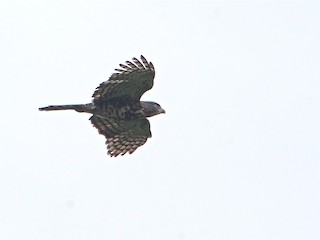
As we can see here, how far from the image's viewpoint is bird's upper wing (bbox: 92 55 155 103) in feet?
85.4

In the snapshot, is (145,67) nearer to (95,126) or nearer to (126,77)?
(126,77)

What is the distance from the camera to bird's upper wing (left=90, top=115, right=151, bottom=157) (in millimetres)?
27734

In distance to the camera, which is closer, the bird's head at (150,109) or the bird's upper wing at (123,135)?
the bird's head at (150,109)

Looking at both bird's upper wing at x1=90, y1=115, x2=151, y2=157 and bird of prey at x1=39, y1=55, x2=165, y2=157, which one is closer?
bird of prey at x1=39, y1=55, x2=165, y2=157

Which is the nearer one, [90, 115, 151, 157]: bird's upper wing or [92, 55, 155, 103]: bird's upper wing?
[92, 55, 155, 103]: bird's upper wing

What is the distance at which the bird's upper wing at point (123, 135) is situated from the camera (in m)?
27.7

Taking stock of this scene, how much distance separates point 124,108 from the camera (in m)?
27.0

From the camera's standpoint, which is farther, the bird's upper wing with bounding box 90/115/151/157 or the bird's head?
the bird's upper wing with bounding box 90/115/151/157

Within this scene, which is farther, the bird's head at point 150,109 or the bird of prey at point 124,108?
the bird's head at point 150,109

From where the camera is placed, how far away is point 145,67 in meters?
26.0

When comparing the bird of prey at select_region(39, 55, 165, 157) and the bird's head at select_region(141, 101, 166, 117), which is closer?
the bird of prey at select_region(39, 55, 165, 157)

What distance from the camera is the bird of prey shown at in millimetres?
26203

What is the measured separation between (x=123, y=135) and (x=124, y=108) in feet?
3.60

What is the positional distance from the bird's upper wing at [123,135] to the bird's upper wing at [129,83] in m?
0.97
